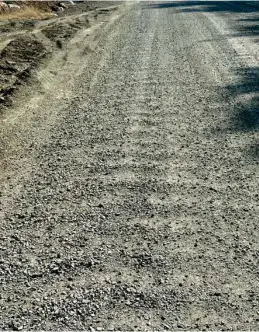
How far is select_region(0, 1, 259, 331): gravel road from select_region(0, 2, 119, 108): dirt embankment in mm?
498

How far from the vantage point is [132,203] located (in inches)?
160

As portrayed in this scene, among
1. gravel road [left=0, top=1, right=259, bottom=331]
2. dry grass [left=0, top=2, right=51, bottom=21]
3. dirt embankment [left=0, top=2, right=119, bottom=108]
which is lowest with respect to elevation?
gravel road [left=0, top=1, right=259, bottom=331]

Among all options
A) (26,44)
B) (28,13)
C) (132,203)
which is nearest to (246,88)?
(132,203)

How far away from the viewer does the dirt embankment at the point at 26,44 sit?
783 cm

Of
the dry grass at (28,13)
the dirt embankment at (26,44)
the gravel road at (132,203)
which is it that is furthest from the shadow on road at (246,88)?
the dry grass at (28,13)

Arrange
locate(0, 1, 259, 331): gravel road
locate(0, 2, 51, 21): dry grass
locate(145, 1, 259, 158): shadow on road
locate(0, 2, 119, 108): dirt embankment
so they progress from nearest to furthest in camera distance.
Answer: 1. locate(0, 1, 259, 331): gravel road
2. locate(145, 1, 259, 158): shadow on road
3. locate(0, 2, 119, 108): dirt embankment
4. locate(0, 2, 51, 21): dry grass

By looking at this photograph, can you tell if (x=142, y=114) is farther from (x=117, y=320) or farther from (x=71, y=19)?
(x=71, y=19)

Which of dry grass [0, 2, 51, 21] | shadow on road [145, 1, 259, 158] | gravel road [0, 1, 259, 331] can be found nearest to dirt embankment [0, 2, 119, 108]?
gravel road [0, 1, 259, 331]

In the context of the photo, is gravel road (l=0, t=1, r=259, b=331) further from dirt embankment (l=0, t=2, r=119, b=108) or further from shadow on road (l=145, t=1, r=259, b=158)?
dirt embankment (l=0, t=2, r=119, b=108)

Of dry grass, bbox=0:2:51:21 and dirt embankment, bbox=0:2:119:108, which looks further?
dry grass, bbox=0:2:51:21

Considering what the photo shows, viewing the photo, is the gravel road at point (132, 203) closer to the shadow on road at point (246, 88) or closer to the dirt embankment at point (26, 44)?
the shadow on road at point (246, 88)

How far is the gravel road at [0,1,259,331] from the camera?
2932 millimetres

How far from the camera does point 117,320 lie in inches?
110

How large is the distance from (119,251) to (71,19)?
537 inches
